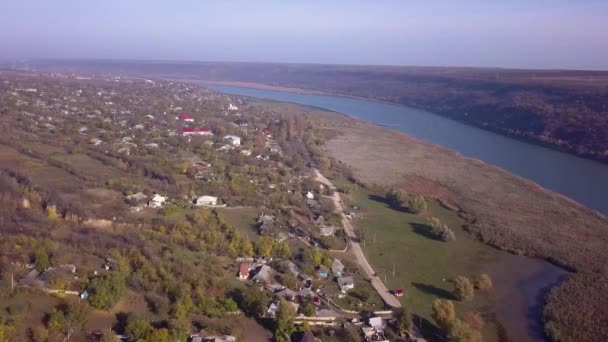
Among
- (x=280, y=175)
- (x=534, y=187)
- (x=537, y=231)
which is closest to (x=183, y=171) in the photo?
(x=280, y=175)

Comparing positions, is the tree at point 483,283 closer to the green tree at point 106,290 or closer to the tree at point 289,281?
the tree at point 289,281

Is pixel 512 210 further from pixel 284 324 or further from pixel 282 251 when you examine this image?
pixel 284 324

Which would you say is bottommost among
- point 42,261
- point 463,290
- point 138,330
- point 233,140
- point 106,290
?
point 463,290

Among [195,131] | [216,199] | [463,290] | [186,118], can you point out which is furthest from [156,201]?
[186,118]

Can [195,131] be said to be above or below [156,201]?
above

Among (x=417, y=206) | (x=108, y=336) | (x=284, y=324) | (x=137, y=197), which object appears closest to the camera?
(x=108, y=336)

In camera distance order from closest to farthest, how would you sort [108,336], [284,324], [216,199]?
[108,336]
[284,324]
[216,199]

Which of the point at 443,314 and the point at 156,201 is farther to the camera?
the point at 156,201
